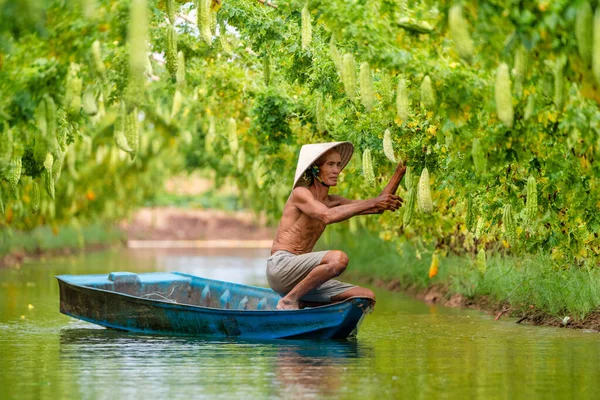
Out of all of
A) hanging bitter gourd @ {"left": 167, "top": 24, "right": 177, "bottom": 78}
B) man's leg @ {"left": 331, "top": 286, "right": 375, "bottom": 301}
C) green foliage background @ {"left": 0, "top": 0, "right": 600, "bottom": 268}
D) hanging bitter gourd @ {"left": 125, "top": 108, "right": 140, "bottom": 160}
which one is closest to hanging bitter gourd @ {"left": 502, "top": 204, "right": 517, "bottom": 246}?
green foliage background @ {"left": 0, "top": 0, "right": 600, "bottom": 268}

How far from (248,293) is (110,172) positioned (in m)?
23.2

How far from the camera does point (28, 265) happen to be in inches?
1232

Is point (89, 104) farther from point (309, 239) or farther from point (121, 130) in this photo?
point (309, 239)

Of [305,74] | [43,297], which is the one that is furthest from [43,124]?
[43,297]

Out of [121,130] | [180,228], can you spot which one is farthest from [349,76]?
[180,228]

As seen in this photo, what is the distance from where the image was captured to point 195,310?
13.2 metres

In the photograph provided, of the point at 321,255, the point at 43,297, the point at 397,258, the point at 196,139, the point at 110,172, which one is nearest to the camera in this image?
the point at 321,255

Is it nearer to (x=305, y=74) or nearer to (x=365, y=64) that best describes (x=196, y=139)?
(x=305, y=74)

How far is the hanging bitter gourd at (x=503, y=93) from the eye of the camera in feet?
29.2

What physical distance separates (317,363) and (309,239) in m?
2.47

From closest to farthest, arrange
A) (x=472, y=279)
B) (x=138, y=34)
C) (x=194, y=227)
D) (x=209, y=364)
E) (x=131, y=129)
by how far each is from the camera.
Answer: (x=138, y=34) < (x=209, y=364) < (x=131, y=129) < (x=472, y=279) < (x=194, y=227)

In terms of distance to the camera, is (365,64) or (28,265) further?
(28,265)

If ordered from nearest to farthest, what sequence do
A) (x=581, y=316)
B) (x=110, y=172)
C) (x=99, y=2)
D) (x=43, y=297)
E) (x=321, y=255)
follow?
(x=99, y=2) < (x=321, y=255) < (x=581, y=316) < (x=43, y=297) < (x=110, y=172)

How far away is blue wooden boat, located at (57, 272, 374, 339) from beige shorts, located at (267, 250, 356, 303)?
42 centimetres
